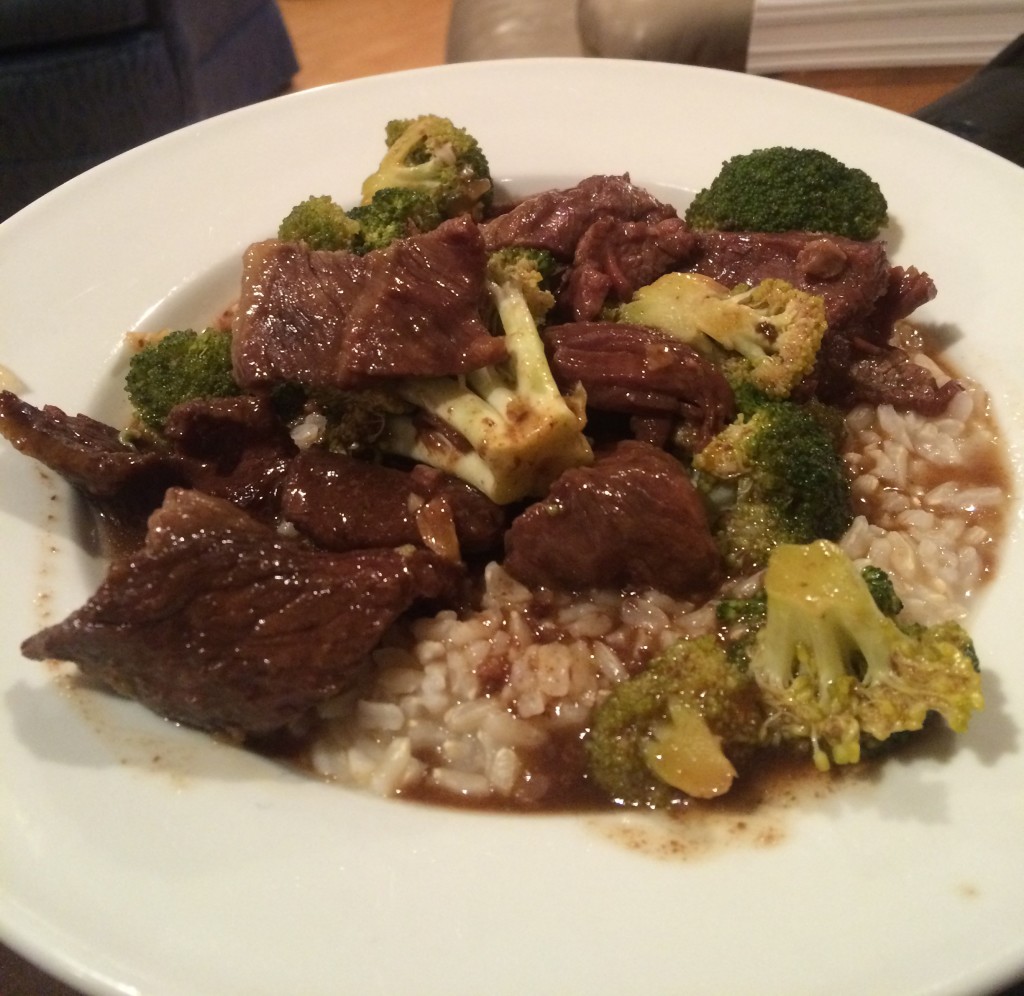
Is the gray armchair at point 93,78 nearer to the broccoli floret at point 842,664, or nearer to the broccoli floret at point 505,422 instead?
the broccoli floret at point 505,422

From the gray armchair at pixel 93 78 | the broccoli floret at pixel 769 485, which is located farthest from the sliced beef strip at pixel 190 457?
the gray armchair at pixel 93 78

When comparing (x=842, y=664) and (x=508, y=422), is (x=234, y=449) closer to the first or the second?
(x=508, y=422)

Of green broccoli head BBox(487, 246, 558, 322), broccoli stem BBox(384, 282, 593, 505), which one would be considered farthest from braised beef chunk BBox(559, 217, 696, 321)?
broccoli stem BBox(384, 282, 593, 505)

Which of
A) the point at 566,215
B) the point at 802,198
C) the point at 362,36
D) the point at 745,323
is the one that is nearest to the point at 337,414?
the point at 566,215

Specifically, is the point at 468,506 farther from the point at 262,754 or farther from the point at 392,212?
the point at 392,212

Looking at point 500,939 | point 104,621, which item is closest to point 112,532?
point 104,621

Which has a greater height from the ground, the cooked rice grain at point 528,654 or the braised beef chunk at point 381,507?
the braised beef chunk at point 381,507
